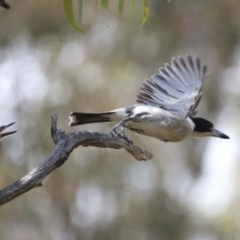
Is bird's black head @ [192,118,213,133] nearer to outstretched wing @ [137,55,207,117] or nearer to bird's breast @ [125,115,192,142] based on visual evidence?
outstretched wing @ [137,55,207,117]

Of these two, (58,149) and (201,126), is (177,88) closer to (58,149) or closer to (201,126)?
(201,126)

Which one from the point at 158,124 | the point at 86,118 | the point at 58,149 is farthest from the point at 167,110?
the point at 58,149

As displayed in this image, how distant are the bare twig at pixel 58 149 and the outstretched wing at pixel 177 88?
43.8 inches

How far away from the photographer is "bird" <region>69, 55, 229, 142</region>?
4820 millimetres

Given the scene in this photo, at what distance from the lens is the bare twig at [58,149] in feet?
9.89

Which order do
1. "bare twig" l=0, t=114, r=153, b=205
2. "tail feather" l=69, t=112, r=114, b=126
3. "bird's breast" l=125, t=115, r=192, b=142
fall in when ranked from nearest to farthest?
"bare twig" l=0, t=114, r=153, b=205 < "bird's breast" l=125, t=115, r=192, b=142 < "tail feather" l=69, t=112, r=114, b=126

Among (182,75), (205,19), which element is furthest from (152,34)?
(182,75)

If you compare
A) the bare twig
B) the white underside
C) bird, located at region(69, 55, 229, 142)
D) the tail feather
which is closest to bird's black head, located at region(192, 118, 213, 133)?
bird, located at region(69, 55, 229, 142)

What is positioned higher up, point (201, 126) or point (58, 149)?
point (58, 149)

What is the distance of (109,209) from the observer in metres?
9.16

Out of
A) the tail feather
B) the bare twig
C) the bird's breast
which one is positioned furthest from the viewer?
the tail feather

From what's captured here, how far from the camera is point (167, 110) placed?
5.04 m

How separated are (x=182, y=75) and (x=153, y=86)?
27 centimetres

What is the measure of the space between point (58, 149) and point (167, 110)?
1.88 meters
